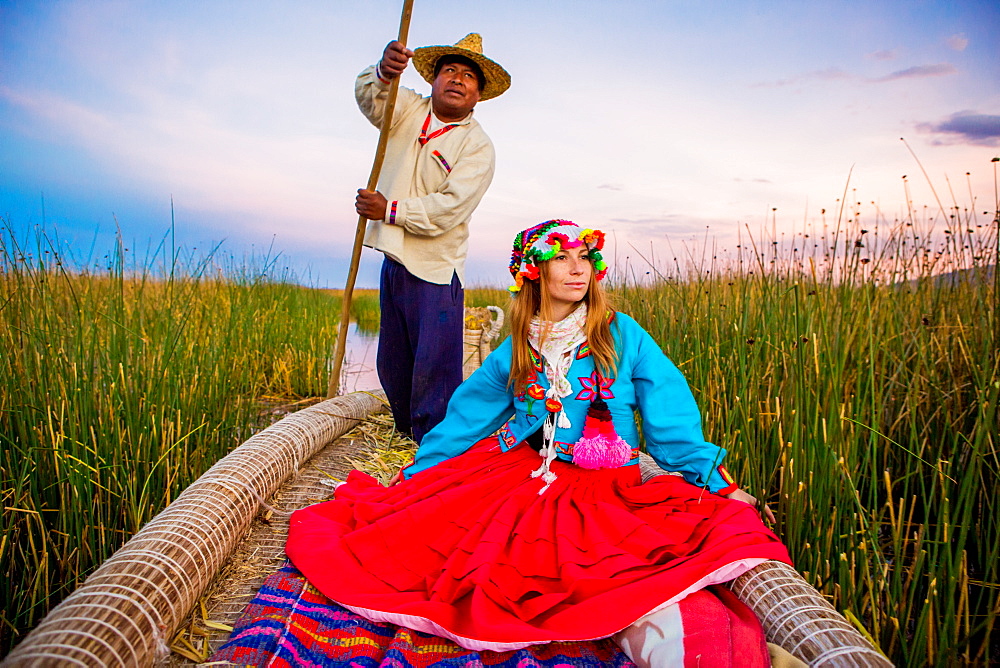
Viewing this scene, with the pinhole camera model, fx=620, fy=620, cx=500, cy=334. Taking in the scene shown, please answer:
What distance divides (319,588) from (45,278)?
1631 mm

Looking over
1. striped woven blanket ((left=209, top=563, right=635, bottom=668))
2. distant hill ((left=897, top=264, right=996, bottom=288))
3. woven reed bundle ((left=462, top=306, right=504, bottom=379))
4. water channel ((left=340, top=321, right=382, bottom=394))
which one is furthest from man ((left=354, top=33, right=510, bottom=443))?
distant hill ((left=897, top=264, right=996, bottom=288))

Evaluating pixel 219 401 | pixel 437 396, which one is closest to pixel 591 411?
pixel 437 396

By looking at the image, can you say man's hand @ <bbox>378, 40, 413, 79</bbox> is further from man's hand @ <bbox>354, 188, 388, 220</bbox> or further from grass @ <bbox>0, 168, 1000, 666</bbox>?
grass @ <bbox>0, 168, 1000, 666</bbox>

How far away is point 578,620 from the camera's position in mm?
1489

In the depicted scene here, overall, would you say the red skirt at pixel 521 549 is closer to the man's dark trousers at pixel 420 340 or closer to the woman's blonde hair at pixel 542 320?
the woman's blonde hair at pixel 542 320

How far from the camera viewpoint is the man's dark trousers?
9.87 ft

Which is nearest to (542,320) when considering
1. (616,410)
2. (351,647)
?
(616,410)

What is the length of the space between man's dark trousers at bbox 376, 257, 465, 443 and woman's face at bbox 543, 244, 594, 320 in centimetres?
102

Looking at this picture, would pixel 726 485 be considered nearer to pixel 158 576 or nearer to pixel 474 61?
pixel 158 576

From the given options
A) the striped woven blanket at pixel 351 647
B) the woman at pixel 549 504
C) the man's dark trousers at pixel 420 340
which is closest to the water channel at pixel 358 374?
the man's dark trousers at pixel 420 340

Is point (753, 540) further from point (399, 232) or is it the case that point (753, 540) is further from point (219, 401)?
point (219, 401)

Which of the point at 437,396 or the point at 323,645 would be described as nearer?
the point at 323,645

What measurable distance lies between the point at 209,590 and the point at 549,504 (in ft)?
3.42

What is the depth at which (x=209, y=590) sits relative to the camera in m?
1.83
